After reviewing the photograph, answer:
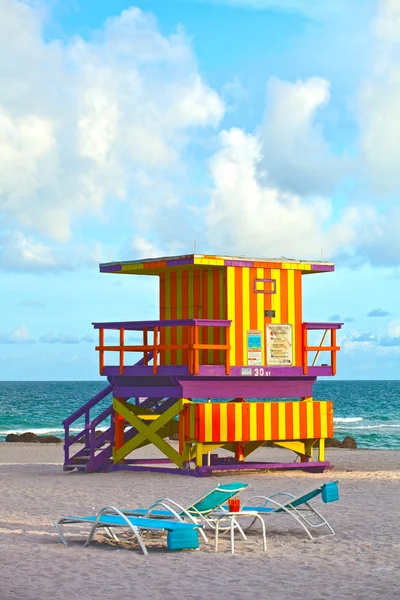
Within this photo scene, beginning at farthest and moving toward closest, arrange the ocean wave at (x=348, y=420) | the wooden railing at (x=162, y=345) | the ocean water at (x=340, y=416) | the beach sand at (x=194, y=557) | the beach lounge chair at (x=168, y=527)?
the ocean wave at (x=348, y=420) → the ocean water at (x=340, y=416) → the wooden railing at (x=162, y=345) → the beach lounge chair at (x=168, y=527) → the beach sand at (x=194, y=557)

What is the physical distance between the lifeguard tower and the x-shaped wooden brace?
22 millimetres

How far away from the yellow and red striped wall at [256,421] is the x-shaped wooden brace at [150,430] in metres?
0.33

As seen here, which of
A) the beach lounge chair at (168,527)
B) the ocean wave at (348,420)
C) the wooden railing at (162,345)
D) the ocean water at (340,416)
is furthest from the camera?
the ocean wave at (348,420)

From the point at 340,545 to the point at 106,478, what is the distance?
8.03m

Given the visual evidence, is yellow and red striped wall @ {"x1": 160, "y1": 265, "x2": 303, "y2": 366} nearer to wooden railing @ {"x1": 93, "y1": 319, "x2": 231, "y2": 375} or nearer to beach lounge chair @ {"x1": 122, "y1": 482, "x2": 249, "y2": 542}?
wooden railing @ {"x1": 93, "y1": 319, "x2": 231, "y2": 375}

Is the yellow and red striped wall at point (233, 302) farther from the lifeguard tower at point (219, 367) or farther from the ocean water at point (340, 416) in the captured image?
the ocean water at point (340, 416)

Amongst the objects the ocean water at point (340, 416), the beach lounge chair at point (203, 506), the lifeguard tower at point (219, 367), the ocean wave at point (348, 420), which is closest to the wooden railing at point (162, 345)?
the lifeguard tower at point (219, 367)

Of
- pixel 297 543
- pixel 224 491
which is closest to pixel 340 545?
pixel 297 543

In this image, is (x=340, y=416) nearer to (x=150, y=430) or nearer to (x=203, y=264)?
(x=150, y=430)

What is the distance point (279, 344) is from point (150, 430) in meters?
2.80

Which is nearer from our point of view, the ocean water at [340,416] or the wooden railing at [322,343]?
the wooden railing at [322,343]

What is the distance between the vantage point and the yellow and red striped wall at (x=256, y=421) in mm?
17719

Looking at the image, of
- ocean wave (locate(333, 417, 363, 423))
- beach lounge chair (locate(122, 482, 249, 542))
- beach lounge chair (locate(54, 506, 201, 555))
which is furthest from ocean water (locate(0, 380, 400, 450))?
beach lounge chair (locate(54, 506, 201, 555))

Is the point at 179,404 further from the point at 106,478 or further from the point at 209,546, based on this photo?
the point at 209,546
